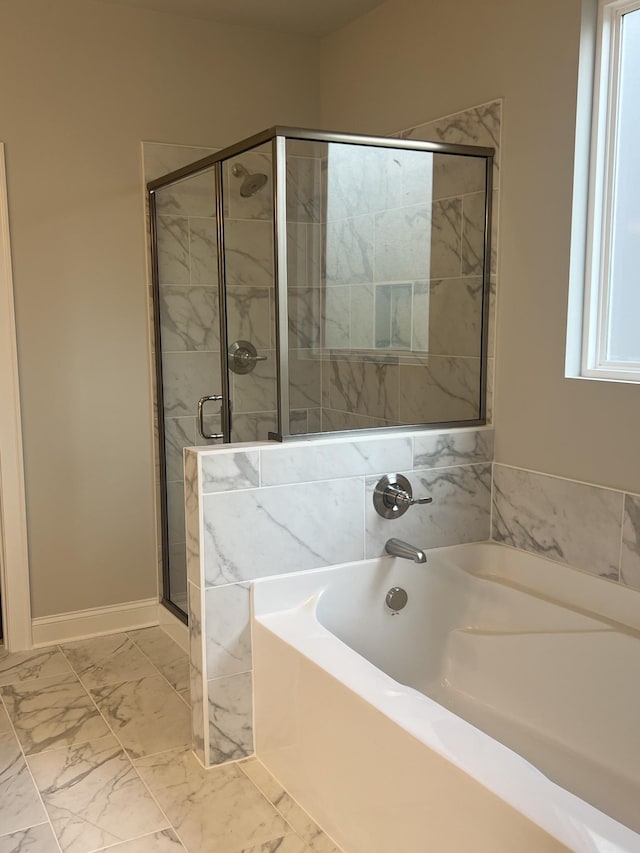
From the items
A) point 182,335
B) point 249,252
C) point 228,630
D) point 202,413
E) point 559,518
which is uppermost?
point 249,252

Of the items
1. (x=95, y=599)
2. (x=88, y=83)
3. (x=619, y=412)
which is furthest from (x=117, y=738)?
(x=88, y=83)

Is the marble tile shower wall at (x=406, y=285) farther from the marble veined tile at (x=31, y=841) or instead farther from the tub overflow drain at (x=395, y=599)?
the marble veined tile at (x=31, y=841)

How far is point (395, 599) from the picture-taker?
8.66 ft

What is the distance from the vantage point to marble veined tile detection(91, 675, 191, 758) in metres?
2.62

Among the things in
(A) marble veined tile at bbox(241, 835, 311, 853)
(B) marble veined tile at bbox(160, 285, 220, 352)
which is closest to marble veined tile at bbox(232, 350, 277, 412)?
(B) marble veined tile at bbox(160, 285, 220, 352)

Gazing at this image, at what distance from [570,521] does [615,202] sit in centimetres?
97

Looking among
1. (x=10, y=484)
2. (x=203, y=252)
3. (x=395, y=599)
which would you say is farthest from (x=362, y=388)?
(x=10, y=484)

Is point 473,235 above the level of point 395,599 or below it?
above

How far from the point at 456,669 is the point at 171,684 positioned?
3.48 ft

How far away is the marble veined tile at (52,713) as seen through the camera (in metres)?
2.64

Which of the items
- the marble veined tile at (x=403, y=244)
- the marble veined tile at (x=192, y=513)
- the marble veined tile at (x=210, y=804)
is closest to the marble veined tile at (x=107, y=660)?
the marble veined tile at (x=210, y=804)

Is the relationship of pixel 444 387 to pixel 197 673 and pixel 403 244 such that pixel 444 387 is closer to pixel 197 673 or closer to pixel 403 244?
pixel 403 244

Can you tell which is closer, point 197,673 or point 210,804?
point 210,804

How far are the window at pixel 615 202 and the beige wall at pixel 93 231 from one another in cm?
168
